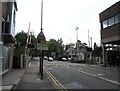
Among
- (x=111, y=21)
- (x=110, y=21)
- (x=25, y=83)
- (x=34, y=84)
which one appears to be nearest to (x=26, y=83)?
(x=25, y=83)

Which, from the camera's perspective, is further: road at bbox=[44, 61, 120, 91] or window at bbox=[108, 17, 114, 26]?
window at bbox=[108, 17, 114, 26]

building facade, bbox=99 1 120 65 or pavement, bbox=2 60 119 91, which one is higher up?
building facade, bbox=99 1 120 65

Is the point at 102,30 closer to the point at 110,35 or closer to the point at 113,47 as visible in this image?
the point at 110,35

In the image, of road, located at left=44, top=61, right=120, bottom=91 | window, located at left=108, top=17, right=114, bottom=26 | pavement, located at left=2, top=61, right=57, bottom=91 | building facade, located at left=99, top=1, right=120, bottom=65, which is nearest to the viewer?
pavement, located at left=2, top=61, right=57, bottom=91

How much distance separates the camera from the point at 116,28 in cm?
4672

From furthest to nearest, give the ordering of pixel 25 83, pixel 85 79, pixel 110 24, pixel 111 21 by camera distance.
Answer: pixel 110 24 → pixel 111 21 → pixel 85 79 → pixel 25 83

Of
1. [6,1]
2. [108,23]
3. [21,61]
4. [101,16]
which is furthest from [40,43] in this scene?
[101,16]

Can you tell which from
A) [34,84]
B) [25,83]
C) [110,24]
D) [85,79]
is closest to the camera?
[34,84]

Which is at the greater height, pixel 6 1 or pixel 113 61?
pixel 6 1

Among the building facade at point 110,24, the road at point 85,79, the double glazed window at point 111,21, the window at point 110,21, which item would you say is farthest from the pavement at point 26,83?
the window at point 110,21

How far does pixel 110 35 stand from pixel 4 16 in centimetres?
2579

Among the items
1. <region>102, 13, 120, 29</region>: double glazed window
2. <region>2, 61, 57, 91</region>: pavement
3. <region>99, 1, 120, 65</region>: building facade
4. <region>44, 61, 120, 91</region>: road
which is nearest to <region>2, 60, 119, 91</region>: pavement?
<region>2, 61, 57, 91</region>: pavement

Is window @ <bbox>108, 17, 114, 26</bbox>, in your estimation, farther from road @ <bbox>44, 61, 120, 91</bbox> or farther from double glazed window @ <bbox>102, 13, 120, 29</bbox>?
road @ <bbox>44, 61, 120, 91</bbox>

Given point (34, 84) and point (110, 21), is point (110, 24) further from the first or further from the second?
point (34, 84)
